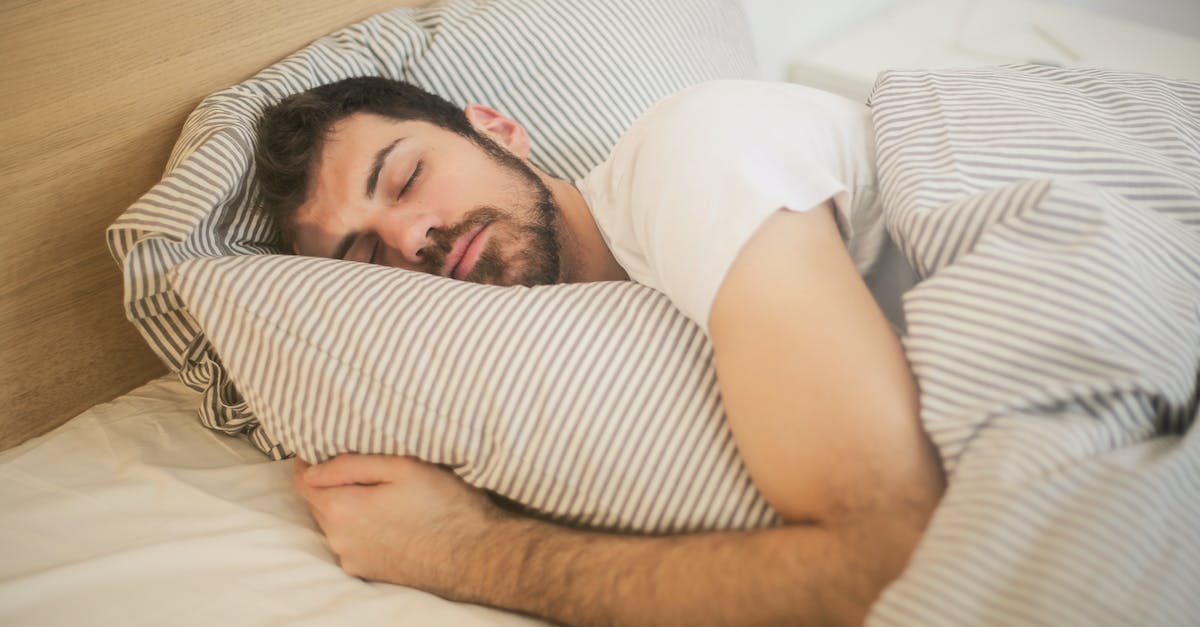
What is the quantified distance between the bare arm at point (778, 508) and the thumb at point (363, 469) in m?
0.03

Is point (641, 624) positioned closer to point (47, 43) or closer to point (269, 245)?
point (269, 245)

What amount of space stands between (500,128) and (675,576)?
0.70 m

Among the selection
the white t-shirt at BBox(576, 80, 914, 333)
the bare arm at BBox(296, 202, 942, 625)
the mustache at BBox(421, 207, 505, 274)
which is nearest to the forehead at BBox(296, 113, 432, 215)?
the mustache at BBox(421, 207, 505, 274)

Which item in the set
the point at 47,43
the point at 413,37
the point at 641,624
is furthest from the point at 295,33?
the point at 641,624

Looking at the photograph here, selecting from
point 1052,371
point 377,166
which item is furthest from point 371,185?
point 1052,371

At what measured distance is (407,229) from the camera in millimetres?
888

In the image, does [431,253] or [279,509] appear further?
[431,253]

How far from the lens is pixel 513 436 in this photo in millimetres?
625

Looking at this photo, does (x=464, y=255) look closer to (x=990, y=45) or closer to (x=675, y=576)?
(x=675, y=576)

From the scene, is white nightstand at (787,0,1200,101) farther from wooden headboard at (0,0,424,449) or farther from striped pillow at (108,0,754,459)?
wooden headboard at (0,0,424,449)

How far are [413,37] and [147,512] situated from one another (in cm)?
71

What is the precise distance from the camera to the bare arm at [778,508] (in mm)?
513

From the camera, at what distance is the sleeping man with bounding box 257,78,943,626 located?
1.72 feet

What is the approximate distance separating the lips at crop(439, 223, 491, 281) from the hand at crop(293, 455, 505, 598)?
28 centimetres
